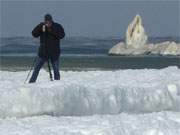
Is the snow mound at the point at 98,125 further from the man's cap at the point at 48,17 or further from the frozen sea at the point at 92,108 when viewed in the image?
the man's cap at the point at 48,17

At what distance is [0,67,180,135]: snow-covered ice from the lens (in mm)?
11609

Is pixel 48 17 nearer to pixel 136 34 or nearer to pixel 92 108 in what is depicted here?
pixel 92 108

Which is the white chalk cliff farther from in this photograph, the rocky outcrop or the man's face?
the man's face

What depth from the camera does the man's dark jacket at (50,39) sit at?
16.6 meters

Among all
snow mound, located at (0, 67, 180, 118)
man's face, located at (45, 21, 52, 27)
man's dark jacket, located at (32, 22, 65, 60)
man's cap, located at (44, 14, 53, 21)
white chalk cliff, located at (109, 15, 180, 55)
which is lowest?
white chalk cliff, located at (109, 15, 180, 55)

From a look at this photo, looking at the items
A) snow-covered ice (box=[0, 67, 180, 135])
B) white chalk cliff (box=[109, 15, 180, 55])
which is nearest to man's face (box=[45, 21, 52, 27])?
snow-covered ice (box=[0, 67, 180, 135])

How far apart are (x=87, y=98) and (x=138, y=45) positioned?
14723 centimetres

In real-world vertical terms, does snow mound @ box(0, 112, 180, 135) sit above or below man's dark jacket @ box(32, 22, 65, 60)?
Result: below

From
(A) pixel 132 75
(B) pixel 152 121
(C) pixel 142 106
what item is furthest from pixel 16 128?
(A) pixel 132 75

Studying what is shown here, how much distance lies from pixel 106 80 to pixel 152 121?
5095 mm

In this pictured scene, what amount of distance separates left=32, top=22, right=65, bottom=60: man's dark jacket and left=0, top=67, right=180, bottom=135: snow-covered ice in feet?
4.41

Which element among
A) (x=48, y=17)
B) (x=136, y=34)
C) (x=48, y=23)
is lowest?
(x=136, y=34)

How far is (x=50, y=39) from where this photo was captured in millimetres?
16875

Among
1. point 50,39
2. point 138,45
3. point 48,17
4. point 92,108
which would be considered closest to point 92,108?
point 92,108
